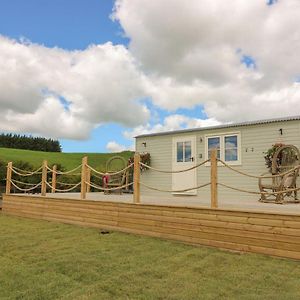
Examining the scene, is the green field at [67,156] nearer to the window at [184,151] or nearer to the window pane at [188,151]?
the window at [184,151]

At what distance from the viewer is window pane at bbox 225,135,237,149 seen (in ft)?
30.2

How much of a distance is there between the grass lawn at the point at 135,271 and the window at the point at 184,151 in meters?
4.70

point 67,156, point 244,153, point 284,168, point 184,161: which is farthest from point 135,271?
point 67,156

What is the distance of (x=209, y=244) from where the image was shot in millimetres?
5172

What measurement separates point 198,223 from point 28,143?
44892 millimetres

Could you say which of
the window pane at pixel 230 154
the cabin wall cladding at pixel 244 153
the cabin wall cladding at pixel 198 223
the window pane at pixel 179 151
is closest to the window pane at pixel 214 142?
the cabin wall cladding at pixel 244 153

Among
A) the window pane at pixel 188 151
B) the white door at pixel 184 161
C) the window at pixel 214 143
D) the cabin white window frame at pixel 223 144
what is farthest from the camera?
the window pane at pixel 188 151

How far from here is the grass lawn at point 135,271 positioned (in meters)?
3.17

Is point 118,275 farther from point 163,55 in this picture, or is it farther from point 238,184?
point 163,55

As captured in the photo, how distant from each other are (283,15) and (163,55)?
14.5 feet

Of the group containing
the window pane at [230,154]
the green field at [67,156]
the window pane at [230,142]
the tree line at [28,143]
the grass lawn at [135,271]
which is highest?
the tree line at [28,143]

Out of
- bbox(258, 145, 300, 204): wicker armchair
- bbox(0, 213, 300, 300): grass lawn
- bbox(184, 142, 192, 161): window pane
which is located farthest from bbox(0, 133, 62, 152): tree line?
bbox(0, 213, 300, 300): grass lawn

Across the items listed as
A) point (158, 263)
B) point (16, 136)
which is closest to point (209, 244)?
point (158, 263)

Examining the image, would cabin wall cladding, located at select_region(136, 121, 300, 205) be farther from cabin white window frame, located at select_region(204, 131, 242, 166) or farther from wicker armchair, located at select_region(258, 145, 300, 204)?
wicker armchair, located at select_region(258, 145, 300, 204)
